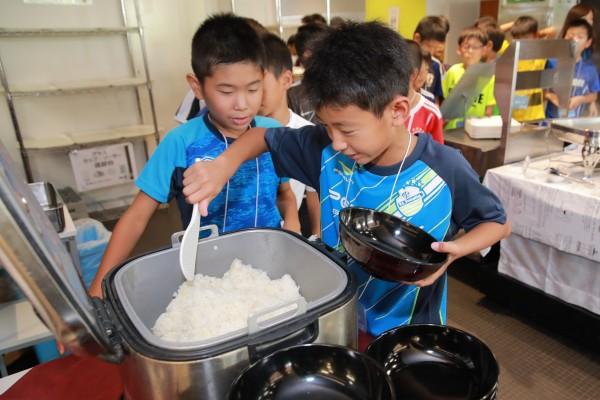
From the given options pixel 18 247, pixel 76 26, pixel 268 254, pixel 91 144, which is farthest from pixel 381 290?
pixel 76 26

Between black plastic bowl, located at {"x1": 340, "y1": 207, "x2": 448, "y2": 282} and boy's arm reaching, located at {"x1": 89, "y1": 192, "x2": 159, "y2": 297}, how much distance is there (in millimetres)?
525

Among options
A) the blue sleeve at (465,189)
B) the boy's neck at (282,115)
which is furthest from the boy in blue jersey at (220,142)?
the boy's neck at (282,115)

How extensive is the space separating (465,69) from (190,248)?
11.1 ft

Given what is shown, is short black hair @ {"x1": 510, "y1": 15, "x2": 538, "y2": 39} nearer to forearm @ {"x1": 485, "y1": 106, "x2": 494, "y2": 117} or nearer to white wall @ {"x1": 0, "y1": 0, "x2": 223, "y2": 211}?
forearm @ {"x1": 485, "y1": 106, "x2": 494, "y2": 117}

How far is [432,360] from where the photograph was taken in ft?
2.09

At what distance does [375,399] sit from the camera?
1.74ft

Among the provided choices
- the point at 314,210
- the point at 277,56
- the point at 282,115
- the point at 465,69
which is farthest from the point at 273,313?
the point at 465,69

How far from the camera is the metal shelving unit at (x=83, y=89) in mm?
3170

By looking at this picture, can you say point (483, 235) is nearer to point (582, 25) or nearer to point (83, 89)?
point (582, 25)

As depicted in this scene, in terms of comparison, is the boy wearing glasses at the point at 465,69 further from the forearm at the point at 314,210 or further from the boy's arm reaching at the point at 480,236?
the boy's arm reaching at the point at 480,236

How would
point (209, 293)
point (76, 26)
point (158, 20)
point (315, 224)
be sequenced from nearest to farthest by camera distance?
point (209, 293)
point (315, 224)
point (76, 26)
point (158, 20)

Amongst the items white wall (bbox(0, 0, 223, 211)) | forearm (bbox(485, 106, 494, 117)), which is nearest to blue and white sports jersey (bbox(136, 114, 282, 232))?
forearm (bbox(485, 106, 494, 117))

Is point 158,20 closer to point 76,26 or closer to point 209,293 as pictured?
point 76,26

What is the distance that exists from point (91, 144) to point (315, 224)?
261 centimetres
